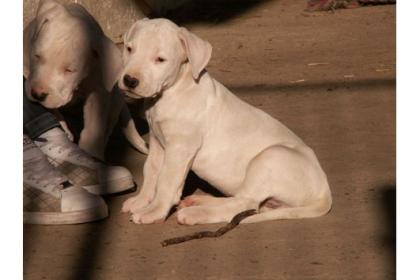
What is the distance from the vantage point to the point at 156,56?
409 cm

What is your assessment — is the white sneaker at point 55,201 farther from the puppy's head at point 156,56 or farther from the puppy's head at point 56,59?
the puppy's head at point 156,56

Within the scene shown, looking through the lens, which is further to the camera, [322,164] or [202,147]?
[322,164]

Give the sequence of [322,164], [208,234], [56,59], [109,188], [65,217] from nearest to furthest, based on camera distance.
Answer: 1. [208,234]
2. [65,217]
3. [109,188]
4. [56,59]
5. [322,164]

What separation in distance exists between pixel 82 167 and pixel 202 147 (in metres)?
0.67

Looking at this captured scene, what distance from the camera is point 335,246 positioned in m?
3.83

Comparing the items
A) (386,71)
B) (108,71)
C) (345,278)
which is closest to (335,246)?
(345,278)

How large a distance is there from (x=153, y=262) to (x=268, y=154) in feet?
2.63

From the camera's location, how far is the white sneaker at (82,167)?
179 inches

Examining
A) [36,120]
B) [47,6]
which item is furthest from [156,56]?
[47,6]

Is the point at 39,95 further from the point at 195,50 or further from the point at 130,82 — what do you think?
the point at 195,50

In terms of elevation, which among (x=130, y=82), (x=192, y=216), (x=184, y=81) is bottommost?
(x=192, y=216)

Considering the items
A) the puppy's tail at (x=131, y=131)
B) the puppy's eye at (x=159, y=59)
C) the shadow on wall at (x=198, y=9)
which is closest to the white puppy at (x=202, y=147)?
the puppy's eye at (x=159, y=59)

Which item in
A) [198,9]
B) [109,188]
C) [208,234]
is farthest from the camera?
[198,9]
